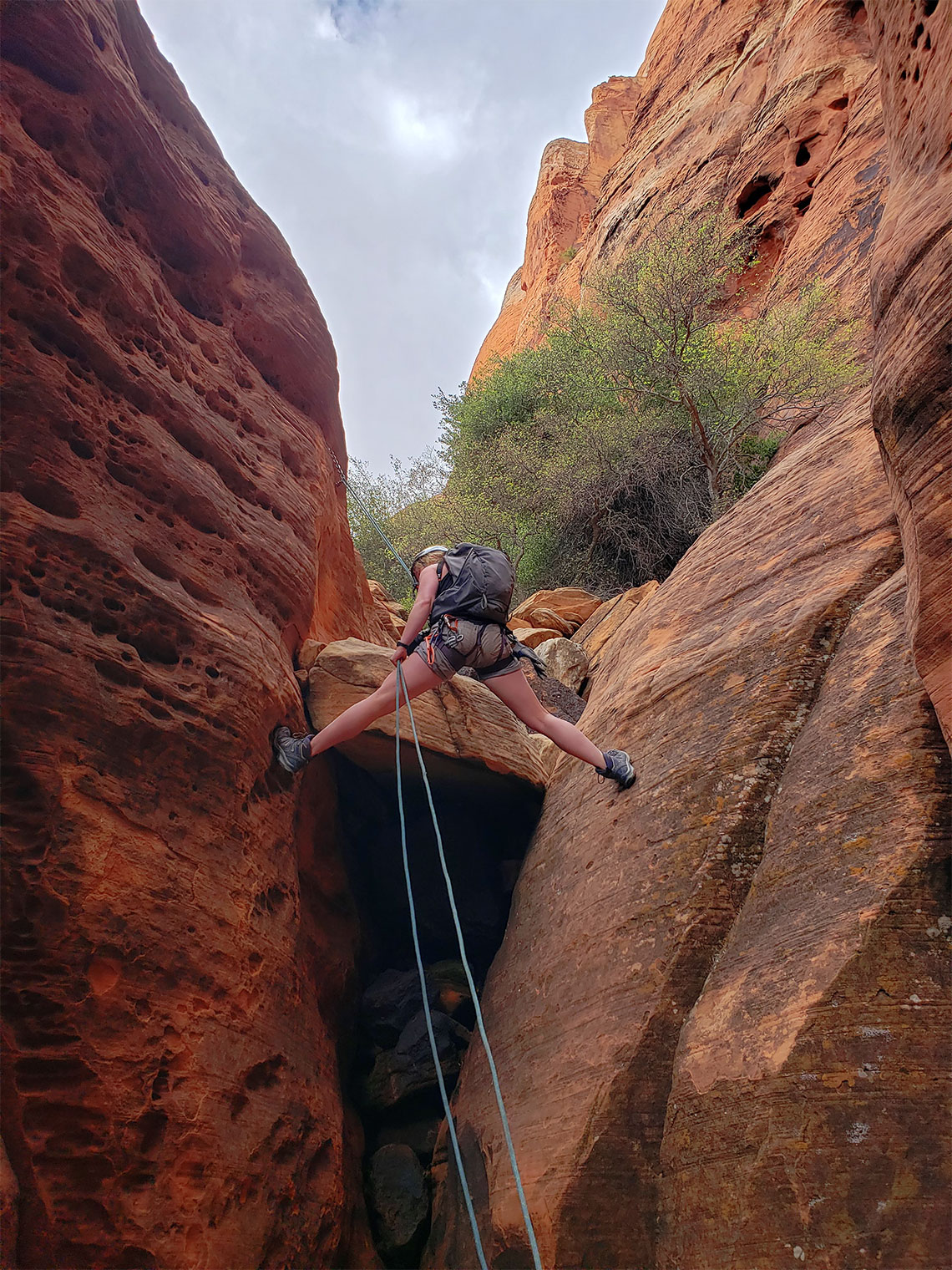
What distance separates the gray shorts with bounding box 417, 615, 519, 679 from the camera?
4.74m

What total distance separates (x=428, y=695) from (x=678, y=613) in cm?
196

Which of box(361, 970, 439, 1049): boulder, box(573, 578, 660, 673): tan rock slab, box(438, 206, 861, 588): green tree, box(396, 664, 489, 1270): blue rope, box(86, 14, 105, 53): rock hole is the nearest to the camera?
box(396, 664, 489, 1270): blue rope

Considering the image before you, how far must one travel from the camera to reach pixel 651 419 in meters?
14.4

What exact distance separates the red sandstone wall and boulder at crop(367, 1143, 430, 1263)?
0.24 meters

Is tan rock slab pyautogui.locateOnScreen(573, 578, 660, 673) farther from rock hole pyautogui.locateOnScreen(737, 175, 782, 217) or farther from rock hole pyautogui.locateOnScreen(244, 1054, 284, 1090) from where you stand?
rock hole pyautogui.locateOnScreen(737, 175, 782, 217)

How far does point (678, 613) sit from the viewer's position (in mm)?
5695

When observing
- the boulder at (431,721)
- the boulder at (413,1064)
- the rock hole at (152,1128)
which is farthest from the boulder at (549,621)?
the rock hole at (152,1128)

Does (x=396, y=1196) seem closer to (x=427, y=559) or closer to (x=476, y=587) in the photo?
(x=476, y=587)

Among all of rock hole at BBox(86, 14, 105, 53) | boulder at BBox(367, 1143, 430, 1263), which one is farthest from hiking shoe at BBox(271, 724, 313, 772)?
rock hole at BBox(86, 14, 105, 53)

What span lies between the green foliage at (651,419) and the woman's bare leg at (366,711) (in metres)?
8.54

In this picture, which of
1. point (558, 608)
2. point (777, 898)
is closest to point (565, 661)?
point (558, 608)

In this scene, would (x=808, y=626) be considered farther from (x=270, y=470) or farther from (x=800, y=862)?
(x=270, y=470)

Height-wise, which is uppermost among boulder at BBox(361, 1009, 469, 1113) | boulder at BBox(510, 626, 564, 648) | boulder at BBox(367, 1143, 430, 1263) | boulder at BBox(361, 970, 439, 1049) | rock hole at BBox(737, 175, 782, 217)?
rock hole at BBox(737, 175, 782, 217)

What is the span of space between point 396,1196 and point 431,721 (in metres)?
2.73
